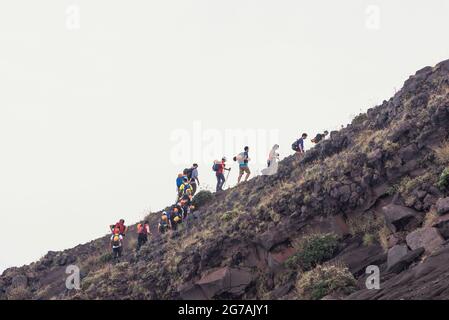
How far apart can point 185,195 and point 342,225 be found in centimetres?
1356

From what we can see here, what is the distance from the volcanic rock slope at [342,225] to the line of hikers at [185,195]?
55.1 inches

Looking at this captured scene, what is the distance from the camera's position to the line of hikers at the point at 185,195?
33.7 metres

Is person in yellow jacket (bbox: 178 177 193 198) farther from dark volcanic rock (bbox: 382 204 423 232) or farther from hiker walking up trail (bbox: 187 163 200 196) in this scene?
dark volcanic rock (bbox: 382 204 423 232)

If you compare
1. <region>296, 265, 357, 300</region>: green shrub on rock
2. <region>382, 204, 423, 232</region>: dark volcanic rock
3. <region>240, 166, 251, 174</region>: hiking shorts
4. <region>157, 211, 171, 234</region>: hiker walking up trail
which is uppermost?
<region>240, 166, 251, 174</region>: hiking shorts

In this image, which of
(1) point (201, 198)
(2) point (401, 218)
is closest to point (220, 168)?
(1) point (201, 198)

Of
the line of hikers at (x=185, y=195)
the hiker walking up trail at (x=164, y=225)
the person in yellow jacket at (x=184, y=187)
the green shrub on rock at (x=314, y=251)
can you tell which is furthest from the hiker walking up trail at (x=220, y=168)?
the green shrub on rock at (x=314, y=251)

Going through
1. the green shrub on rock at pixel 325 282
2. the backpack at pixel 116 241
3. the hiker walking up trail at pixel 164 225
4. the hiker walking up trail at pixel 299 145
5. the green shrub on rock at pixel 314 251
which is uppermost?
the hiker walking up trail at pixel 299 145

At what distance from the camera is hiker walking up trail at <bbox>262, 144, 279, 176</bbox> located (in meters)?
34.1

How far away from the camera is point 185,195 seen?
3500cm

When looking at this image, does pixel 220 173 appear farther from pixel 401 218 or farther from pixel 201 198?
pixel 401 218

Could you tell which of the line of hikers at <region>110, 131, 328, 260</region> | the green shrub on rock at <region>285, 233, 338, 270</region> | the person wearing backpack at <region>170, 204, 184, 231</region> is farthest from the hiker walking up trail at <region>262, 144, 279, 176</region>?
the green shrub on rock at <region>285, 233, 338, 270</region>

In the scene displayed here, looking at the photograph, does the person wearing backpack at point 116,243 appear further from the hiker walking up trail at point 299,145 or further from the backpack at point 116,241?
the hiker walking up trail at point 299,145
